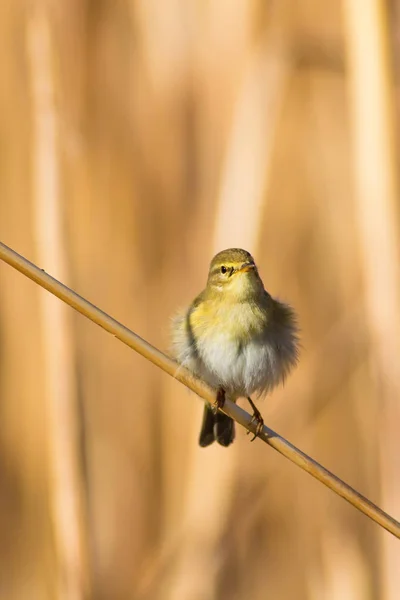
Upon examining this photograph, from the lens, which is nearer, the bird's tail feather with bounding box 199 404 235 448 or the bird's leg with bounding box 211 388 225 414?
the bird's leg with bounding box 211 388 225 414

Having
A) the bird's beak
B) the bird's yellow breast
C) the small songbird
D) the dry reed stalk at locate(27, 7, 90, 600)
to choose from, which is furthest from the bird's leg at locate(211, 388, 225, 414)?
the dry reed stalk at locate(27, 7, 90, 600)

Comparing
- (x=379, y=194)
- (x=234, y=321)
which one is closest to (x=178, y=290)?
(x=234, y=321)

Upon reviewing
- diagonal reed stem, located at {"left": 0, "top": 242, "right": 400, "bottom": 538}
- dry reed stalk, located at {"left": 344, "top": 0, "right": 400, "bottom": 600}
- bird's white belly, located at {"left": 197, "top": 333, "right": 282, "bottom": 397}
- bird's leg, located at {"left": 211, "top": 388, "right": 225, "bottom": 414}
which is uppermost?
dry reed stalk, located at {"left": 344, "top": 0, "right": 400, "bottom": 600}

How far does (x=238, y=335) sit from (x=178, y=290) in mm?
859

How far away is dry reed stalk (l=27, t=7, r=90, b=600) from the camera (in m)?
2.21

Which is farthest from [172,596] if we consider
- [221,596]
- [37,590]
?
[37,590]

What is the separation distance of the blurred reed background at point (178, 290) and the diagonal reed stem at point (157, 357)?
0.87 m

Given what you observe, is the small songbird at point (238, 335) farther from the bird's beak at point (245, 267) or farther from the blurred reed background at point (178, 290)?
the blurred reed background at point (178, 290)

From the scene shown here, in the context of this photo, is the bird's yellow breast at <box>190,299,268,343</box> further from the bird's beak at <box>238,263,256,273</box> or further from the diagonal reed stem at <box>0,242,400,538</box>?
the diagonal reed stem at <box>0,242,400,538</box>

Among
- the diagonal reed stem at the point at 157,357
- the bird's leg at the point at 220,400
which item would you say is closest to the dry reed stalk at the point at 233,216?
the bird's leg at the point at 220,400

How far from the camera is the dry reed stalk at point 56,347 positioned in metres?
2.21

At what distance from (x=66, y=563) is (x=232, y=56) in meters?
1.69

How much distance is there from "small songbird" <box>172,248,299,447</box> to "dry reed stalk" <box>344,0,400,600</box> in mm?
297

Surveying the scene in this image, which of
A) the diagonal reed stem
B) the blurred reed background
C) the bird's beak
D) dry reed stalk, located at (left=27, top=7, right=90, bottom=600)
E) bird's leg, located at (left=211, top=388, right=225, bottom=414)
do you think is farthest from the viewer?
the blurred reed background
